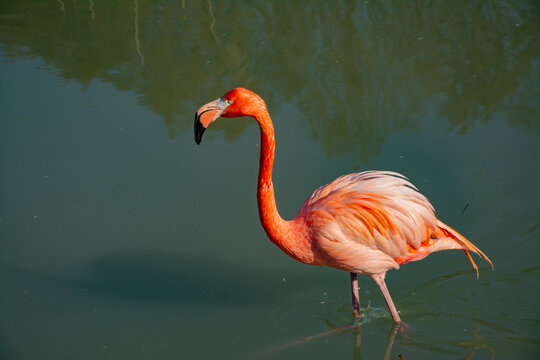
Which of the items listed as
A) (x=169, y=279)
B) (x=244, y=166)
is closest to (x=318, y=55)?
(x=244, y=166)

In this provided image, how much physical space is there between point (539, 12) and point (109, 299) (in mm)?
5251

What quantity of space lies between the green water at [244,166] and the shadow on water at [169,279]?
12 mm

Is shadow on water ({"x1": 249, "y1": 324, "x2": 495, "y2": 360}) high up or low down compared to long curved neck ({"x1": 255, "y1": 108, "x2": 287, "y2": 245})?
down

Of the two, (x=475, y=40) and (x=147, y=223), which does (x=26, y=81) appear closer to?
(x=147, y=223)

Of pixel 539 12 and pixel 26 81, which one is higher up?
pixel 539 12

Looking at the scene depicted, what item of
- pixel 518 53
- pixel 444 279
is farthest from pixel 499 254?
pixel 518 53

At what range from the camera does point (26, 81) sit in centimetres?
568

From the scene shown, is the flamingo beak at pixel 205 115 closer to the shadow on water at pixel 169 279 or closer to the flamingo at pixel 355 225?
the flamingo at pixel 355 225

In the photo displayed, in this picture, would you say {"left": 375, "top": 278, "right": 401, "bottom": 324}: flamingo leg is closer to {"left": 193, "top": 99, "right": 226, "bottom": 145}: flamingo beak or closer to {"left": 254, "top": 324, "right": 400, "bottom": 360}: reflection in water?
{"left": 254, "top": 324, "right": 400, "bottom": 360}: reflection in water

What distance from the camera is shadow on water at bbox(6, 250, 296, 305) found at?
138 inches

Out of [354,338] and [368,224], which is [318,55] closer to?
[368,224]

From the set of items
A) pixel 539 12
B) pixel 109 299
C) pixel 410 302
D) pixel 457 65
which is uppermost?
pixel 539 12

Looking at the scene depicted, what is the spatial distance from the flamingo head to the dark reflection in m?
1.84

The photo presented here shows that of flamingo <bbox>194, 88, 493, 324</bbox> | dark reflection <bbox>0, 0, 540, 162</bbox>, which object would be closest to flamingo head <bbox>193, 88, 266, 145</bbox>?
flamingo <bbox>194, 88, 493, 324</bbox>
